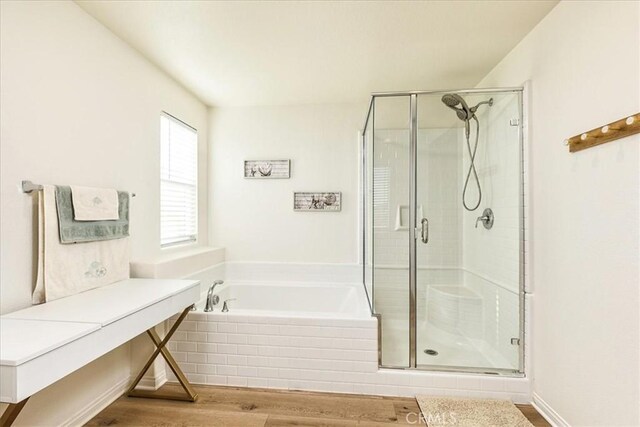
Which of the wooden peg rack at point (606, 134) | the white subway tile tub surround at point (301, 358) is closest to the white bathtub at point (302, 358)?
the white subway tile tub surround at point (301, 358)

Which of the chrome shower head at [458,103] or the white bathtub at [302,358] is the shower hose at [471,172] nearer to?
the chrome shower head at [458,103]

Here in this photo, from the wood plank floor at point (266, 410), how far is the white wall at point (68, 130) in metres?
0.26

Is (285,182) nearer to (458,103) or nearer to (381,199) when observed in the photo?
(381,199)

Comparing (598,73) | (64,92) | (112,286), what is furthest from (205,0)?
(598,73)

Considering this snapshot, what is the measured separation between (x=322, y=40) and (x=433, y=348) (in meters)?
2.34

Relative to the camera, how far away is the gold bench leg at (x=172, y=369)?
196 centimetres

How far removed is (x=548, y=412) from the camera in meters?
1.82

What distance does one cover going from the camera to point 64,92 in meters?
1.69

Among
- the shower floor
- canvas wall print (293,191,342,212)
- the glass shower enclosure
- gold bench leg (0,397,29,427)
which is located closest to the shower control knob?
the glass shower enclosure

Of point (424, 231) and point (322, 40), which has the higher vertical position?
point (322, 40)

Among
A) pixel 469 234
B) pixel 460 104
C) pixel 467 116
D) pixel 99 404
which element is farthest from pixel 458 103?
pixel 99 404

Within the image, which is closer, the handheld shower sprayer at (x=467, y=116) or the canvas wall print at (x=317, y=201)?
the handheld shower sprayer at (x=467, y=116)

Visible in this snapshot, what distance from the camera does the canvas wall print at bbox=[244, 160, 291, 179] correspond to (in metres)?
3.31

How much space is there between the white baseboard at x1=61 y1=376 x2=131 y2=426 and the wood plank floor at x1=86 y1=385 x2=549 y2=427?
30 mm
